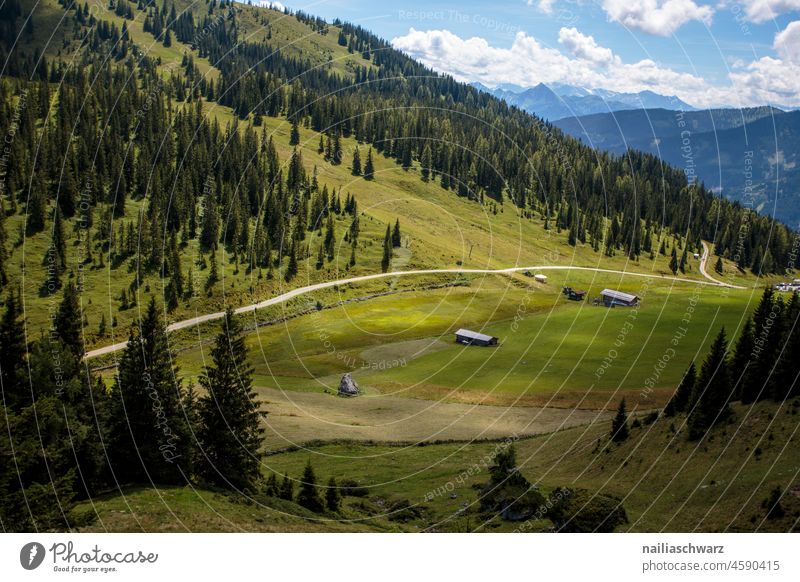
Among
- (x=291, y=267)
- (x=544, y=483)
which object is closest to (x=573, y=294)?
(x=291, y=267)

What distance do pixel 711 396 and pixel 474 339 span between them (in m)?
61.3

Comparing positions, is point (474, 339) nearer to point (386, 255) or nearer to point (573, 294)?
point (573, 294)

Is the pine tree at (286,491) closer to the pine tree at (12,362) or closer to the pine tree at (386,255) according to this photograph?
the pine tree at (12,362)

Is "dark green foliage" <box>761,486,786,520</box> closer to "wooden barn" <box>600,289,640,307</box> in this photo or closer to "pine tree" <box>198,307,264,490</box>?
"pine tree" <box>198,307,264,490</box>

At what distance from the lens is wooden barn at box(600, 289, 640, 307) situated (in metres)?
144

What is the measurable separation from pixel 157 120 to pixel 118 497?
573 ft

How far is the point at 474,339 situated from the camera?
10894 cm

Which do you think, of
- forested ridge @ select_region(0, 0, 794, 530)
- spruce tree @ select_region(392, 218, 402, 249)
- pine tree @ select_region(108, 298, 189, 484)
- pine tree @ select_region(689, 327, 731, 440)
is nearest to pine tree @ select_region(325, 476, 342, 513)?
forested ridge @ select_region(0, 0, 794, 530)

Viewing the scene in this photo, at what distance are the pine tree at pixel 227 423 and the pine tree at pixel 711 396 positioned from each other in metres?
33.3

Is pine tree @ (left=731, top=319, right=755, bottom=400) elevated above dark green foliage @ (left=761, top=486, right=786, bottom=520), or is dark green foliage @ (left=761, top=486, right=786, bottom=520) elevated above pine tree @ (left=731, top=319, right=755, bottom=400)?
pine tree @ (left=731, top=319, right=755, bottom=400)

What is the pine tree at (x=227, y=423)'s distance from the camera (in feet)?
137

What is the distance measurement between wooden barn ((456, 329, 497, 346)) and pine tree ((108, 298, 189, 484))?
73.5 metres
